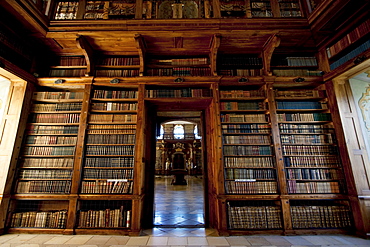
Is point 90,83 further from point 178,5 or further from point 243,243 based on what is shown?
point 243,243

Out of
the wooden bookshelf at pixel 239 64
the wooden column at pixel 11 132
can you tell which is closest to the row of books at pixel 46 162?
the wooden column at pixel 11 132

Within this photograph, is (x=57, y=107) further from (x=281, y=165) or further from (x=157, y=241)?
(x=281, y=165)

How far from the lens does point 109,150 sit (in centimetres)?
308

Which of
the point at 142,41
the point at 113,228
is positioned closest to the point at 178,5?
the point at 142,41

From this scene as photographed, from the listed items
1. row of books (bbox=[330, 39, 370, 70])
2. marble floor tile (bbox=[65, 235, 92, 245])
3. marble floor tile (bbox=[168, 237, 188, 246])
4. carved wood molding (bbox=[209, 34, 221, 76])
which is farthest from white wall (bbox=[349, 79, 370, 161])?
marble floor tile (bbox=[65, 235, 92, 245])

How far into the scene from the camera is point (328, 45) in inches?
131

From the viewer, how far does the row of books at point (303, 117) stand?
10.3 feet

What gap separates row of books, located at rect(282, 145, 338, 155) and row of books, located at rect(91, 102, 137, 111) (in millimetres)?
2785

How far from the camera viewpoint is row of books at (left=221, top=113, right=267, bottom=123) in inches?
124

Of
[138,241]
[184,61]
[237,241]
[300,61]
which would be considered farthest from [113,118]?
[300,61]

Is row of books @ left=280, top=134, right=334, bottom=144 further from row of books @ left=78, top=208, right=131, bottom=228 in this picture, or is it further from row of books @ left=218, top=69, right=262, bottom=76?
row of books @ left=78, top=208, right=131, bottom=228

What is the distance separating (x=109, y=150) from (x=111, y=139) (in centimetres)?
19

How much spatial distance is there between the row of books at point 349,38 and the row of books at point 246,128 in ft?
5.80

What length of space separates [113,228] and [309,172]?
11.0 ft
